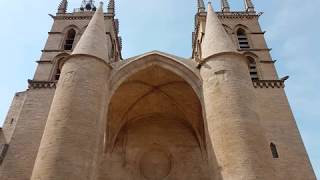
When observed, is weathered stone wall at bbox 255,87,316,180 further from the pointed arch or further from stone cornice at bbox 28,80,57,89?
stone cornice at bbox 28,80,57,89

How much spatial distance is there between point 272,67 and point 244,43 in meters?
2.16

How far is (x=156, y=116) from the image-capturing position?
12.7 m

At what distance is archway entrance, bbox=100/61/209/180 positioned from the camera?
11.3 metres

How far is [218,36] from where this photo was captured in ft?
33.5

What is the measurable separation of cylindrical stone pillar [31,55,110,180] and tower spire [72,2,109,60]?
26cm

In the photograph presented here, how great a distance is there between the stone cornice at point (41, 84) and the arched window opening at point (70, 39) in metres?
2.88

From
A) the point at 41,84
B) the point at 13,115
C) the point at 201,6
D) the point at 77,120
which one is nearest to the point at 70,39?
the point at 41,84

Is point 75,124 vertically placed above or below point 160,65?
below

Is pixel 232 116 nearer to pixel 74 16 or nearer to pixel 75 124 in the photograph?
pixel 75 124

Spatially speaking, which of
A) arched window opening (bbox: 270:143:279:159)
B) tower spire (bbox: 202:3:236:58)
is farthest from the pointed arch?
arched window opening (bbox: 270:143:279:159)

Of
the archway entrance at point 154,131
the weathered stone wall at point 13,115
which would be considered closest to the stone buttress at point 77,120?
the archway entrance at point 154,131

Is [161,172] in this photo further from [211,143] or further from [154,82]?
[211,143]

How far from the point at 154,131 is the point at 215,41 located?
433 cm

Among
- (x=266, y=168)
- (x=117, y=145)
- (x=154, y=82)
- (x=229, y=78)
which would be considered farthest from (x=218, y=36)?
(x=117, y=145)
